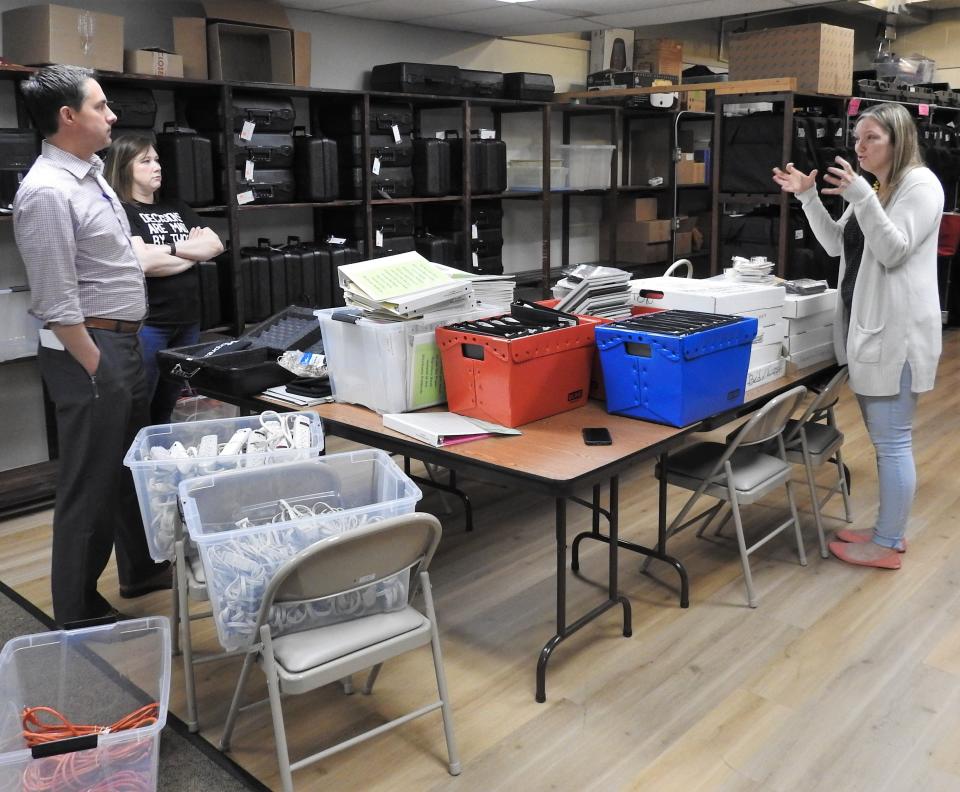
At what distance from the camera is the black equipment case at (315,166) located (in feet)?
15.6

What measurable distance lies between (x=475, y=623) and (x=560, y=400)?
80 cm

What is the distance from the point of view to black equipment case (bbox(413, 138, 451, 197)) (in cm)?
534

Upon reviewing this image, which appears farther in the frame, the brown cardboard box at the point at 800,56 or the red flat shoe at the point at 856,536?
the brown cardboard box at the point at 800,56

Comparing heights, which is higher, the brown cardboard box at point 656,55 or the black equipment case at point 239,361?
the brown cardboard box at point 656,55

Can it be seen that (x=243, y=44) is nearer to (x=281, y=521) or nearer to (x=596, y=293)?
(x=596, y=293)

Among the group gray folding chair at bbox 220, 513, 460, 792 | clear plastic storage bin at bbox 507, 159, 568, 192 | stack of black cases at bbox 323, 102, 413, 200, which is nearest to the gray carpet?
gray folding chair at bbox 220, 513, 460, 792

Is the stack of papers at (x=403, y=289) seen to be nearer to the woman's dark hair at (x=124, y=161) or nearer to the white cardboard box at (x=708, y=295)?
the white cardboard box at (x=708, y=295)

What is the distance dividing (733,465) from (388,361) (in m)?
1.32

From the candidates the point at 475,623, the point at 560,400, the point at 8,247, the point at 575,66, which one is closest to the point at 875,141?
the point at 560,400

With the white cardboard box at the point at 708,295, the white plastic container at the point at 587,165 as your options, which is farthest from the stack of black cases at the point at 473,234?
the white cardboard box at the point at 708,295

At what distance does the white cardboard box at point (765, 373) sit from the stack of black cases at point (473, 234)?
106 inches

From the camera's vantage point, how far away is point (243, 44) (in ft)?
15.9

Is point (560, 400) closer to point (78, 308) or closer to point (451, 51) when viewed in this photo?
point (78, 308)

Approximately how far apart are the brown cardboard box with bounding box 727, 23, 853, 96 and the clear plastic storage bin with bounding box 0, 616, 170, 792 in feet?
17.4
